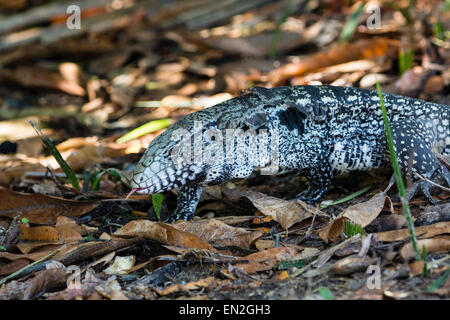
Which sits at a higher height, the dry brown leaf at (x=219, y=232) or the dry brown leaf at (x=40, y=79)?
the dry brown leaf at (x=40, y=79)

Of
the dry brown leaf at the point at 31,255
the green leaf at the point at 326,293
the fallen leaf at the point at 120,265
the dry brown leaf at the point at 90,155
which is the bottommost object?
the fallen leaf at the point at 120,265

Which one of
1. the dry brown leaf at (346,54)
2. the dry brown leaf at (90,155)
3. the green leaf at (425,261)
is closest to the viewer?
the green leaf at (425,261)

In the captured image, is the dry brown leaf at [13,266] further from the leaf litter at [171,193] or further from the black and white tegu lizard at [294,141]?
the black and white tegu lizard at [294,141]

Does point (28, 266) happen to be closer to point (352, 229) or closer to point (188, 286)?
point (188, 286)

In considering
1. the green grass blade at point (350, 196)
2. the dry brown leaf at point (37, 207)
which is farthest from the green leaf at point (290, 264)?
the dry brown leaf at point (37, 207)

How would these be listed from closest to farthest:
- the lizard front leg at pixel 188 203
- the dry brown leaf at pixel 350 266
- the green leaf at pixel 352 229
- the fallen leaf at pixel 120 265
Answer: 1. the dry brown leaf at pixel 350 266
2. the green leaf at pixel 352 229
3. the fallen leaf at pixel 120 265
4. the lizard front leg at pixel 188 203

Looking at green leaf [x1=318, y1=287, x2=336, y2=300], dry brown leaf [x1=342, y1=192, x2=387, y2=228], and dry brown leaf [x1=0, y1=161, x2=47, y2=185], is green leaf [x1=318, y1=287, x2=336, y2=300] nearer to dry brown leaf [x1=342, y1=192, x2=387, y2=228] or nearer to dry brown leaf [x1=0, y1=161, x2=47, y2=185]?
dry brown leaf [x1=342, y1=192, x2=387, y2=228]

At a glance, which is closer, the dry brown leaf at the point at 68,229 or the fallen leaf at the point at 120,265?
the fallen leaf at the point at 120,265
